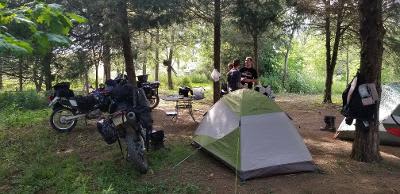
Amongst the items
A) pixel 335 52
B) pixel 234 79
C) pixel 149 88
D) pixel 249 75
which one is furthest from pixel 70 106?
pixel 335 52

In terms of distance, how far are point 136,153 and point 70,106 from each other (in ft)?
9.86

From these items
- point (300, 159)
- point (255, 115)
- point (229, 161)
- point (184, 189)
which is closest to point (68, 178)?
point (184, 189)

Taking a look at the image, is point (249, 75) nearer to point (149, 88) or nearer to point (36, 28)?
point (149, 88)

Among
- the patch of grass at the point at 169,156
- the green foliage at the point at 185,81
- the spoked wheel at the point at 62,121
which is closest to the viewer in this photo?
the patch of grass at the point at 169,156

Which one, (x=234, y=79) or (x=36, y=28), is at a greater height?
(x=36, y=28)

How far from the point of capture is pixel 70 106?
26.0ft

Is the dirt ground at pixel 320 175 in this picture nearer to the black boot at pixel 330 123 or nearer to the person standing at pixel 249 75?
the black boot at pixel 330 123

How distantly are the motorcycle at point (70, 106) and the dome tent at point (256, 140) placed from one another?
113 inches

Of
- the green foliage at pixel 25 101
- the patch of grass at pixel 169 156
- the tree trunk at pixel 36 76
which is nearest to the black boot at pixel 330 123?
the patch of grass at pixel 169 156

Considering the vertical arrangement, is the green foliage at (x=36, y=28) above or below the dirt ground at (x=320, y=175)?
above

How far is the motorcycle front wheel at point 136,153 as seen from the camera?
5508 millimetres

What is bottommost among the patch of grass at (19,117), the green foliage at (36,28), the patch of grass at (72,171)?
the patch of grass at (72,171)

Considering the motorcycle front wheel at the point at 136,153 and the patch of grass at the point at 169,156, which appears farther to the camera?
the patch of grass at the point at 169,156

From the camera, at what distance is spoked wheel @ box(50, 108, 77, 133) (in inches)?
317
